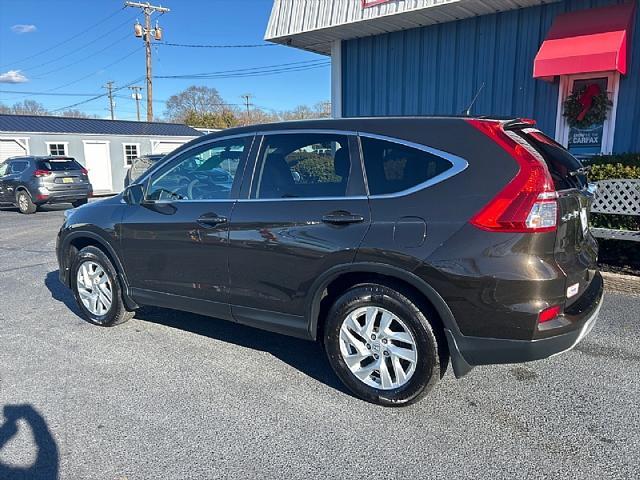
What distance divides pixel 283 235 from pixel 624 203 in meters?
4.34

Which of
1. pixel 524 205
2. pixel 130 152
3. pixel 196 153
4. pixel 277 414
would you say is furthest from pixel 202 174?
pixel 130 152

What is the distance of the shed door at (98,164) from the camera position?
81.4 feet

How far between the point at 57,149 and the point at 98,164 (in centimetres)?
205

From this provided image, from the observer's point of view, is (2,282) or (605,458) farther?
(2,282)

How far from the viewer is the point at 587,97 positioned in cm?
775

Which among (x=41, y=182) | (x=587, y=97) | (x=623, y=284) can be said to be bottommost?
(x=623, y=284)

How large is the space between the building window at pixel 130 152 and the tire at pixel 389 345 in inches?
1005

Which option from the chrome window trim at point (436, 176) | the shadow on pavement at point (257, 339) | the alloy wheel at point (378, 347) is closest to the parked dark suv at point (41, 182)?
the shadow on pavement at point (257, 339)

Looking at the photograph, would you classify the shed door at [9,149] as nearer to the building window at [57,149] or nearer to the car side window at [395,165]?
the building window at [57,149]

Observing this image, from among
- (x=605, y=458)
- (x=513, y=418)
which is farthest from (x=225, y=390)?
(x=605, y=458)

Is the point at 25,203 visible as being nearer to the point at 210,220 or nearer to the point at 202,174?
the point at 202,174

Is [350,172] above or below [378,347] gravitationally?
Result: above

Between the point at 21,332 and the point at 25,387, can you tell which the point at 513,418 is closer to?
the point at 25,387

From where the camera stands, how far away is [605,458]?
253 centimetres
